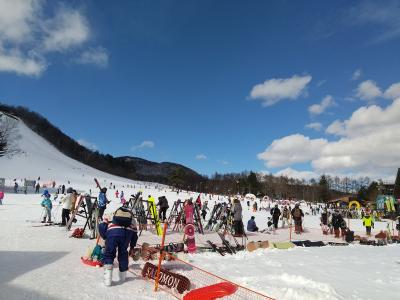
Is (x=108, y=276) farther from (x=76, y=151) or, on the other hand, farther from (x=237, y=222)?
(x=76, y=151)

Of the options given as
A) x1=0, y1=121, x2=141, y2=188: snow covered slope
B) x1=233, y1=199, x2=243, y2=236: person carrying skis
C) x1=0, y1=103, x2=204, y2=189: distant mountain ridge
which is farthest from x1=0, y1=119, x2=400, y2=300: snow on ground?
x1=0, y1=103, x2=204, y2=189: distant mountain ridge

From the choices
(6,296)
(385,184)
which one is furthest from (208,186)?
(6,296)

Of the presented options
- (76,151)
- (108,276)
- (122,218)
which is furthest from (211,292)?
(76,151)

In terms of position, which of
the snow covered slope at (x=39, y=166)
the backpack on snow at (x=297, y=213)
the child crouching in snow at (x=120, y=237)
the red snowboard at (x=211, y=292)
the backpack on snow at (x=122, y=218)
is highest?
the snow covered slope at (x=39, y=166)

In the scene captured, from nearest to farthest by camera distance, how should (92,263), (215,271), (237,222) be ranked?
(92,263) < (215,271) < (237,222)

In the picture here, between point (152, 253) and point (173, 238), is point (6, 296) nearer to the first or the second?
point (152, 253)

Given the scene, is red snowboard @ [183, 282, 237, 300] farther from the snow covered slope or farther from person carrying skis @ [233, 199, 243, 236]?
the snow covered slope

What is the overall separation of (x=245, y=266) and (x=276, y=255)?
273cm

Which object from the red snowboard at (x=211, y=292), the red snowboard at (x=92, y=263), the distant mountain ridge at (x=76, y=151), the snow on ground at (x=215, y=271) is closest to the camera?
the red snowboard at (x=211, y=292)

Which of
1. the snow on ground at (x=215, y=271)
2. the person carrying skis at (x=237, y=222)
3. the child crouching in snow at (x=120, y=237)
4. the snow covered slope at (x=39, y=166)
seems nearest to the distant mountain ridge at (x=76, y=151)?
the snow covered slope at (x=39, y=166)

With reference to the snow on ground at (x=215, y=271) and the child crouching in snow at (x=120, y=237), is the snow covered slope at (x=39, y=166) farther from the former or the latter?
the child crouching in snow at (x=120, y=237)

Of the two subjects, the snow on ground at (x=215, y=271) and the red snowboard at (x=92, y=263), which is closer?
the snow on ground at (x=215, y=271)

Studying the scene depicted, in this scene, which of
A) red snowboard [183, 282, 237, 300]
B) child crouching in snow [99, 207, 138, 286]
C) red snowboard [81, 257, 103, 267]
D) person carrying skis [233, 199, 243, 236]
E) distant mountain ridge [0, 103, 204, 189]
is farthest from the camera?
distant mountain ridge [0, 103, 204, 189]

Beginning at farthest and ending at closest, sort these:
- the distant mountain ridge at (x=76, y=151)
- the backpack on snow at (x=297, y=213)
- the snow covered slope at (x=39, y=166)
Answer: the distant mountain ridge at (x=76, y=151), the snow covered slope at (x=39, y=166), the backpack on snow at (x=297, y=213)
